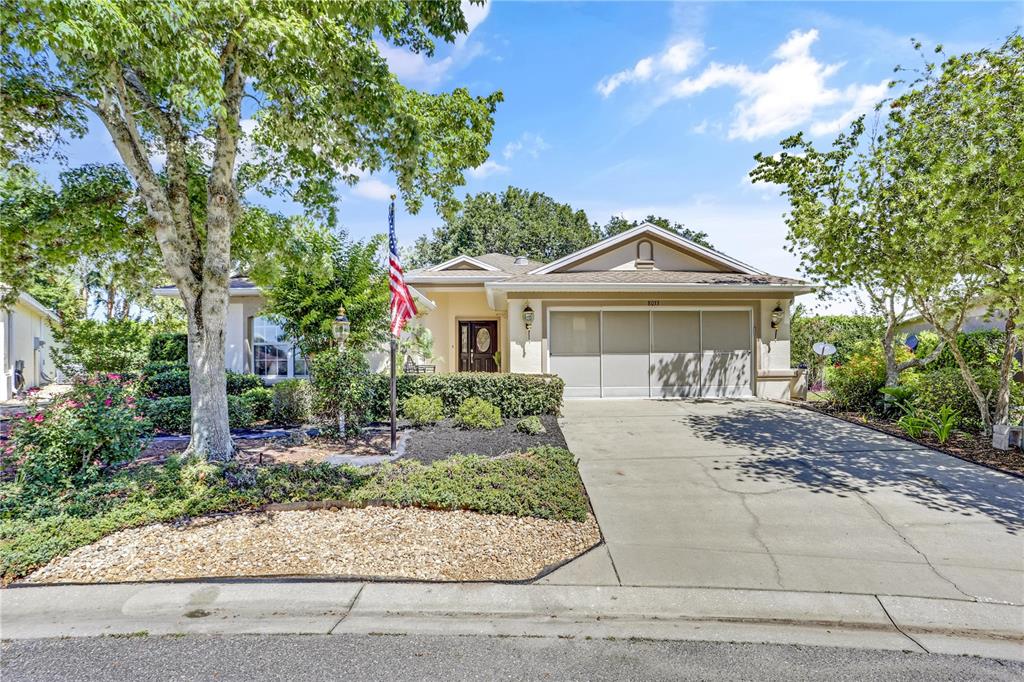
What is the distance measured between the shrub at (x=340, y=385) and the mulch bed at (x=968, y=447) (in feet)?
30.8

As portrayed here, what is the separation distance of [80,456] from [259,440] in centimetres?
293

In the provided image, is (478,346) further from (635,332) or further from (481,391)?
(481,391)

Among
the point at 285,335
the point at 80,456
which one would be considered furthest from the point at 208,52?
the point at 285,335

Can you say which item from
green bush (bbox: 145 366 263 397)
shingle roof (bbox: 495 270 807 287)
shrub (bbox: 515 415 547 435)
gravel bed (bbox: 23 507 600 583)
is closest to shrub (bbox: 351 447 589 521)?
gravel bed (bbox: 23 507 600 583)

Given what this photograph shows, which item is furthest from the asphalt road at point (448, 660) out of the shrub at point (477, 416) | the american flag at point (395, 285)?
the shrub at point (477, 416)

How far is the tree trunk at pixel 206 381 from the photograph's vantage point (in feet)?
20.2

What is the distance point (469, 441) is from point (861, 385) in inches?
358

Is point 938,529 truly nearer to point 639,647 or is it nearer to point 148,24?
point 639,647

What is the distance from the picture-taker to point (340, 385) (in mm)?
7750

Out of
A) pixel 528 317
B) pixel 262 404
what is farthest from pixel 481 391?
pixel 262 404

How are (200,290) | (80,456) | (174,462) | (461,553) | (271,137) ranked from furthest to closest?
(271,137), (200,290), (174,462), (80,456), (461,553)

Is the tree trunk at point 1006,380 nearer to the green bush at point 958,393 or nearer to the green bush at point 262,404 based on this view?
the green bush at point 958,393

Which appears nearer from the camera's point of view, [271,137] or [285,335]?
[271,137]

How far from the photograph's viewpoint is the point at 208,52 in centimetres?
438
